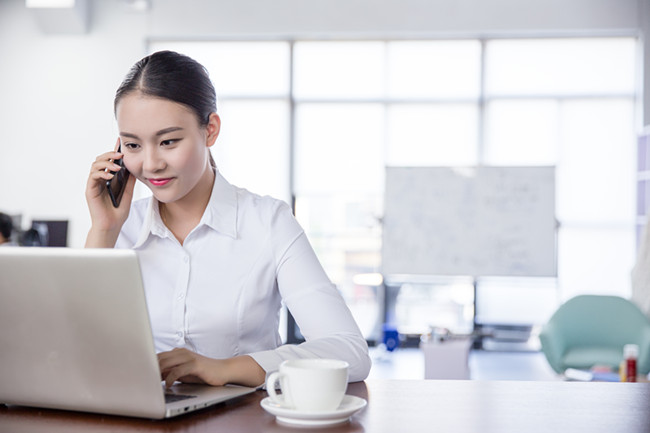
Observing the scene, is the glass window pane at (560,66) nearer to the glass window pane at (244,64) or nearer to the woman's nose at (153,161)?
the glass window pane at (244,64)

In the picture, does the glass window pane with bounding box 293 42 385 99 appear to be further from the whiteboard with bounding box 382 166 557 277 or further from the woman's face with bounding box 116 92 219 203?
the woman's face with bounding box 116 92 219 203

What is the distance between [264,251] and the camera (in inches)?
55.5

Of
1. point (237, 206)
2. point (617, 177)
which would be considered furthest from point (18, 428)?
point (617, 177)

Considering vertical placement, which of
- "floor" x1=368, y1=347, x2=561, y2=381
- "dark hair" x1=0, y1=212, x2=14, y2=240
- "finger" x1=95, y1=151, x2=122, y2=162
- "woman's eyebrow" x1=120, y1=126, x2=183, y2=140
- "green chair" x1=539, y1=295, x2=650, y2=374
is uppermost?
"woman's eyebrow" x1=120, y1=126, x2=183, y2=140

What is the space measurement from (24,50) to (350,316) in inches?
236

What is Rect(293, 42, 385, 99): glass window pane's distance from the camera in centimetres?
632

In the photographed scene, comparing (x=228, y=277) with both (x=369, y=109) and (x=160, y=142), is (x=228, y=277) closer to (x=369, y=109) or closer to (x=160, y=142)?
(x=160, y=142)

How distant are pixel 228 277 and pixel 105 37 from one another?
546 centimetres

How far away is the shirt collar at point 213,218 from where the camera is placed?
1411 millimetres

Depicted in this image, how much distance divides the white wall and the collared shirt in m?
4.98

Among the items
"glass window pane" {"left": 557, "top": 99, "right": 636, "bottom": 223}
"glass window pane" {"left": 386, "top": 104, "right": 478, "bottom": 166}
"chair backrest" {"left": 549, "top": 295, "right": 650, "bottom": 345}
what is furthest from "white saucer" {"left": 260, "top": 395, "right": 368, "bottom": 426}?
"glass window pane" {"left": 557, "top": 99, "right": 636, "bottom": 223}

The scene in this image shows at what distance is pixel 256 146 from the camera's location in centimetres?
642

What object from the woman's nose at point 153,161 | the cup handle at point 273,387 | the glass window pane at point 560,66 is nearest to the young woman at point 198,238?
the woman's nose at point 153,161

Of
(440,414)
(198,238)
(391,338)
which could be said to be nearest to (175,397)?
(440,414)
